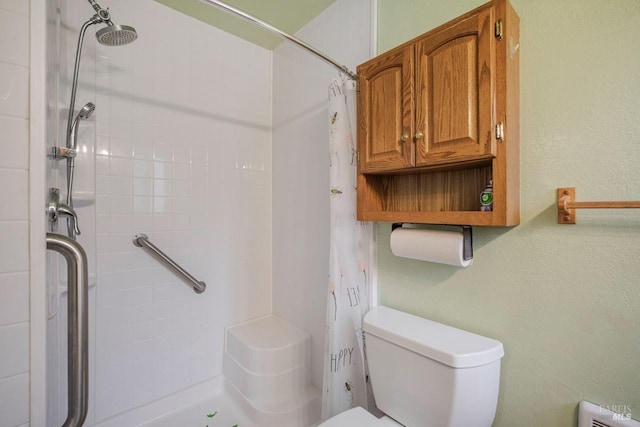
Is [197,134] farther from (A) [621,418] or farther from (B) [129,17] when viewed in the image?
(A) [621,418]

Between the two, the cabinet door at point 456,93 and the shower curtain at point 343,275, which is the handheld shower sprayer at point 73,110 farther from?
the cabinet door at point 456,93

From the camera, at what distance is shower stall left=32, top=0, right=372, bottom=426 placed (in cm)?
140

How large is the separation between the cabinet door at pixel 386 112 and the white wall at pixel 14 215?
1.00m

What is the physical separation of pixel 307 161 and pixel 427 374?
127 cm

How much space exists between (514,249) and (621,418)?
0.49 meters

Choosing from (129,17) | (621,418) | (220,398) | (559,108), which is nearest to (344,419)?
(621,418)

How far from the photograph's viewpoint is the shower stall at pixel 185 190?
140 centimetres

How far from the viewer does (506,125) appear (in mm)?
823

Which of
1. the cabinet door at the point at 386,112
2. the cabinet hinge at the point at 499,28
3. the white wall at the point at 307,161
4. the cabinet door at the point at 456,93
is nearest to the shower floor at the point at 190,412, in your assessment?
the white wall at the point at 307,161

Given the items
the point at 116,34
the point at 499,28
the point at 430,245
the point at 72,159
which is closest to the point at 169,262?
the point at 72,159

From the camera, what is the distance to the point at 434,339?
3.17 feet

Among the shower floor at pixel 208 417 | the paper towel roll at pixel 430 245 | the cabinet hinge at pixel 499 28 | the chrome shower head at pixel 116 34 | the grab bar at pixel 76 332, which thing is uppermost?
the chrome shower head at pixel 116 34

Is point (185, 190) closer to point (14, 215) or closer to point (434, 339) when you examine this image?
point (14, 215)

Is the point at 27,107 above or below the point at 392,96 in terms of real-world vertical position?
below
